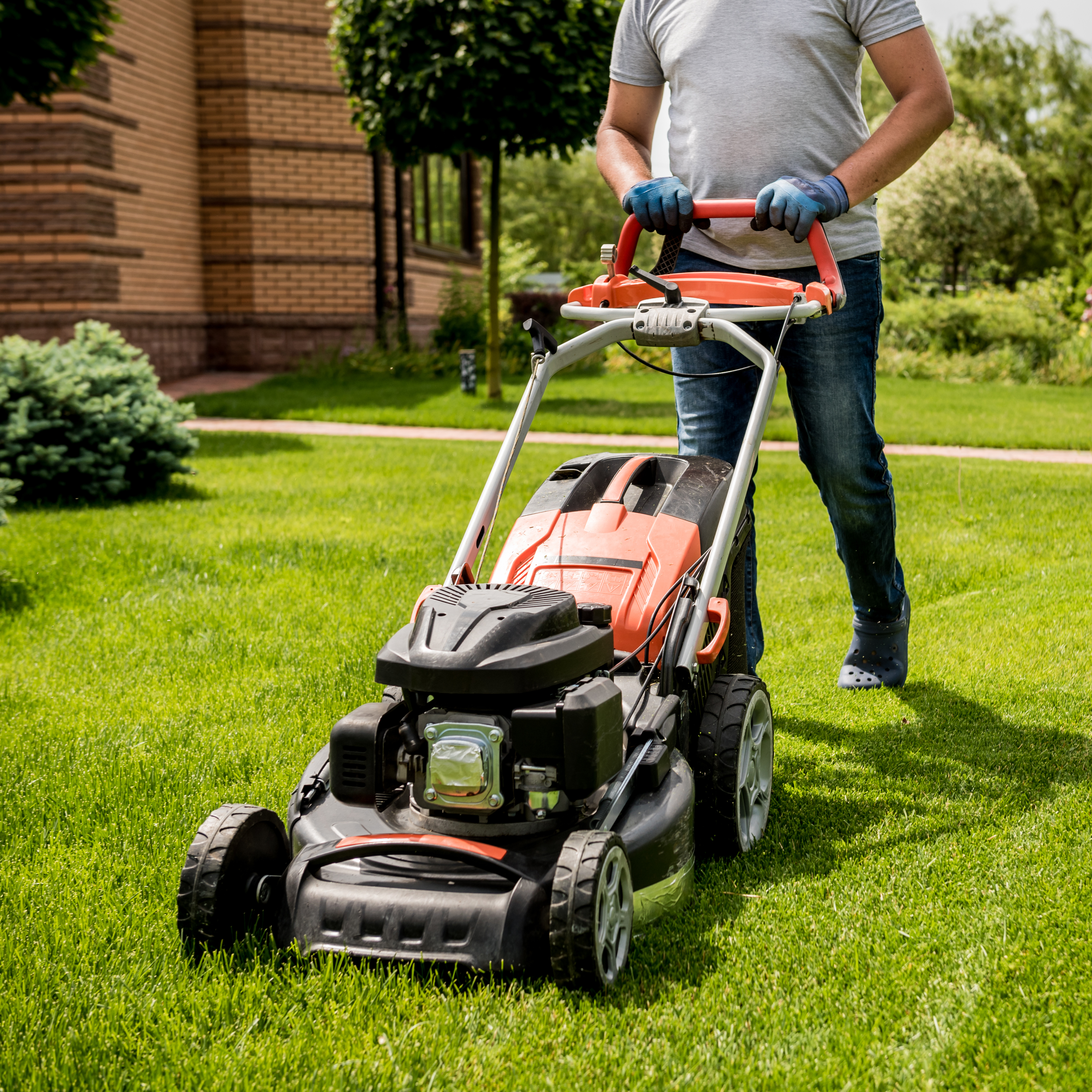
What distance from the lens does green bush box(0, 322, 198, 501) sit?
6.74 meters

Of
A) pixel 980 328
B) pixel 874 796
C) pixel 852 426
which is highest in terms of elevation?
pixel 980 328

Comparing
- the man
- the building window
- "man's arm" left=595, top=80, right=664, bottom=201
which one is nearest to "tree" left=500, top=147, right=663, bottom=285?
the building window

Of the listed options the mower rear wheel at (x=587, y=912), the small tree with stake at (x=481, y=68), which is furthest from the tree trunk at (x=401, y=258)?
the mower rear wheel at (x=587, y=912)

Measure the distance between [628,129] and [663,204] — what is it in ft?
2.17

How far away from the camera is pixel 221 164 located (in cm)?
1481

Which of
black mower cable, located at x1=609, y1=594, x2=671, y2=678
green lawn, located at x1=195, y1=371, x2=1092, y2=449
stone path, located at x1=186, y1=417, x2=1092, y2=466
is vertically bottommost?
stone path, located at x1=186, y1=417, x2=1092, y2=466

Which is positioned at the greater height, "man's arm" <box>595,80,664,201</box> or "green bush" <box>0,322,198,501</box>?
"man's arm" <box>595,80,664,201</box>

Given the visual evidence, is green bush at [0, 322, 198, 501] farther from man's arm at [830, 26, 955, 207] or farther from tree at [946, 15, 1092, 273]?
tree at [946, 15, 1092, 273]

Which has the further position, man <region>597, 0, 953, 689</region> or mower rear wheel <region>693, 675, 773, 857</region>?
man <region>597, 0, 953, 689</region>

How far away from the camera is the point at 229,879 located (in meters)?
2.15

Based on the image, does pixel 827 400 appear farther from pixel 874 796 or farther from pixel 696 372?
pixel 874 796

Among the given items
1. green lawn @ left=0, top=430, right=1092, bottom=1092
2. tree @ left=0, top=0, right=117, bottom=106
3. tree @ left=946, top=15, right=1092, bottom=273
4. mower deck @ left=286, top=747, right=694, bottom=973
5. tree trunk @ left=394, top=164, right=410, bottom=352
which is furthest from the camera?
tree @ left=946, top=15, right=1092, bottom=273

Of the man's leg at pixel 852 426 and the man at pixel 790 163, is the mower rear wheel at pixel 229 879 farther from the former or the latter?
the man's leg at pixel 852 426

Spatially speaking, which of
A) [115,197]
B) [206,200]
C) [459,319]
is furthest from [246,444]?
[459,319]
